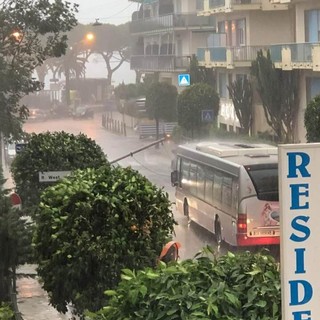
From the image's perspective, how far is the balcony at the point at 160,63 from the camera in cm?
5006

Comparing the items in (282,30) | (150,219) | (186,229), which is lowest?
(186,229)

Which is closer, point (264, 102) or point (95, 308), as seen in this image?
point (95, 308)

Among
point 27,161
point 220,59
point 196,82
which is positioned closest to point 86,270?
point 27,161

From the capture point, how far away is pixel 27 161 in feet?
53.1

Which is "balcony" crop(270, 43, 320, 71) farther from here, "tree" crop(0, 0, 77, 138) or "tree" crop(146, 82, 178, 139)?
"tree" crop(146, 82, 178, 139)

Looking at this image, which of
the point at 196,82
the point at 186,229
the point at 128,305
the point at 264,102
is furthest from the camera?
the point at 196,82

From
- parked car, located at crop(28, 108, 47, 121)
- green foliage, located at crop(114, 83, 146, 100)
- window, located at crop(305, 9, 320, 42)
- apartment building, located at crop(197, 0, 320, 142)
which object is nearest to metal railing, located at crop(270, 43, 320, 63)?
apartment building, located at crop(197, 0, 320, 142)

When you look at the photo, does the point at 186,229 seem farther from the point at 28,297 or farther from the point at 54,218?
the point at 54,218

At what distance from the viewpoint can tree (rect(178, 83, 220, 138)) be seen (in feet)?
138

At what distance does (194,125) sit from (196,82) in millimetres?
2930

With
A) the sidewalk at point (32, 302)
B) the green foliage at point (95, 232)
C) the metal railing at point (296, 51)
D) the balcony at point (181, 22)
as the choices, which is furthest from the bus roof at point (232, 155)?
the balcony at point (181, 22)

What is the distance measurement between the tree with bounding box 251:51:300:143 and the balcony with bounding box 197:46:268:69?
116 cm

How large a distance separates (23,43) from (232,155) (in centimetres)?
477

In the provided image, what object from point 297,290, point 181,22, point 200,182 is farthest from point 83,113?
point 297,290
